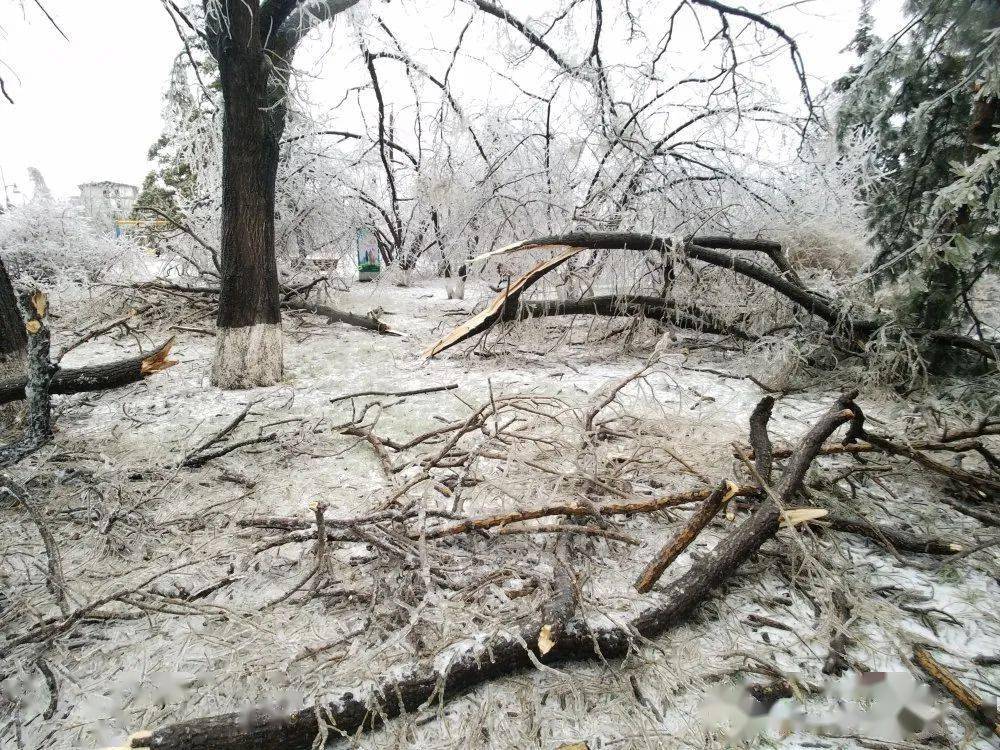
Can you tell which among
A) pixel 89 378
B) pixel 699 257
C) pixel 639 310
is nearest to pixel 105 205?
pixel 89 378

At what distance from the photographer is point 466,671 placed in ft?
4.46

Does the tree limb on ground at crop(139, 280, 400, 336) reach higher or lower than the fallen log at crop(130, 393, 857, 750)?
higher

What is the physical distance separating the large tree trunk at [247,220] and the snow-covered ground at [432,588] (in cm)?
125

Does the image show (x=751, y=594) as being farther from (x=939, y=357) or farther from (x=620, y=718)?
(x=939, y=357)

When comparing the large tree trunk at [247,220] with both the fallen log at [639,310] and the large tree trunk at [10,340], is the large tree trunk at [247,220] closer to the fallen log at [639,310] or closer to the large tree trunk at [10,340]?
the large tree trunk at [10,340]

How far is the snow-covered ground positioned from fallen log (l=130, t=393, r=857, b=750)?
0.04 meters

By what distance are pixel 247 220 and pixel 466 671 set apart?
436 cm

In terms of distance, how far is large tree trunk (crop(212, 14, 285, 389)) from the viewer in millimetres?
4223

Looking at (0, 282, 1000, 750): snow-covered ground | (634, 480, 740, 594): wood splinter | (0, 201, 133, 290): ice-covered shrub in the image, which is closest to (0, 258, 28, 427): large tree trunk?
(0, 282, 1000, 750): snow-covered ground

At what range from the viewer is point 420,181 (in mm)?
7645

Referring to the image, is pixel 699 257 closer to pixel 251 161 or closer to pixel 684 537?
pixel 684 537

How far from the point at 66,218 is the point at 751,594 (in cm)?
1025

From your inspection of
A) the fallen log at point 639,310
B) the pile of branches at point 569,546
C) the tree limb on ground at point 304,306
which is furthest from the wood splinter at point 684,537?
the tree limb on ground at point 304,306

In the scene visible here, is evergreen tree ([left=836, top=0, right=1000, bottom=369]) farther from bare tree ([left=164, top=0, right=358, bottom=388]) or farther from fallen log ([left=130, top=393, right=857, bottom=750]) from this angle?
bare tree ([left=164, top=0, right=358, bottom=388])
